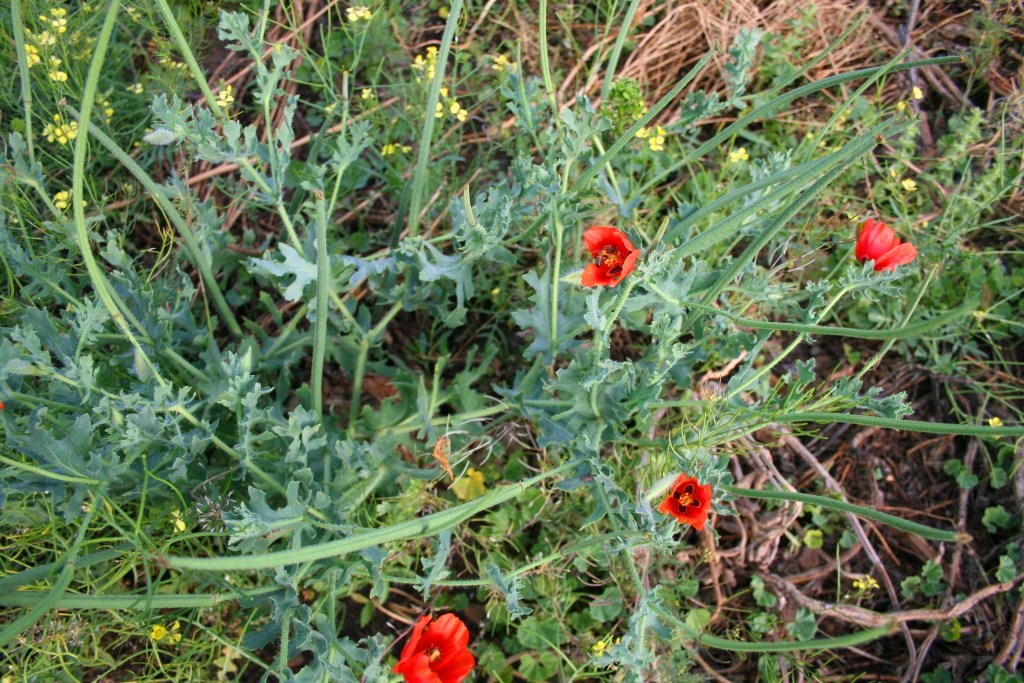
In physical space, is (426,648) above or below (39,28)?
below

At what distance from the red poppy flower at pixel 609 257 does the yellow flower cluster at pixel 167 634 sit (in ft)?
3.96

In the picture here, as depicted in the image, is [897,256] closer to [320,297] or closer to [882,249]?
[882,249]

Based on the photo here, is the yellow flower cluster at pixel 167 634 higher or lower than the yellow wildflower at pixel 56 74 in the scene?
lower

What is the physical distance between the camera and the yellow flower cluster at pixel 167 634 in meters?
1.73

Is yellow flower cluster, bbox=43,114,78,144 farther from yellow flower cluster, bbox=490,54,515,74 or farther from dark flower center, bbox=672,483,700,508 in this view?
dark flower center, bbox=672,483,700,508

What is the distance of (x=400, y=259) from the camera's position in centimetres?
178

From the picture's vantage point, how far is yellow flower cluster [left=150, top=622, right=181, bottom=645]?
173cm

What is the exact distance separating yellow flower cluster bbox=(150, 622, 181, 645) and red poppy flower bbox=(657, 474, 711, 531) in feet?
3.68

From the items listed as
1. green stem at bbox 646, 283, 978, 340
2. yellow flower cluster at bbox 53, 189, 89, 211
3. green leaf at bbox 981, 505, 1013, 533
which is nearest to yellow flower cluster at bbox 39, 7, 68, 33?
yellow flower cluster at bbox 53, 189, 89, 211

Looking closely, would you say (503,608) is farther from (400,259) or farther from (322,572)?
(400,259)

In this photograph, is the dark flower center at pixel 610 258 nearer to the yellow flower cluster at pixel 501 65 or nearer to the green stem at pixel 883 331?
the green stem at pixel 883 331

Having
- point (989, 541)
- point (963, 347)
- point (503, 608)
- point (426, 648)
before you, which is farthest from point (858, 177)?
point (426, 648)

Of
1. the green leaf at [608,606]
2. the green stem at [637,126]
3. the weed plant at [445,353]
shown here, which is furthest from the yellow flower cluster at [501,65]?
the green leaf at [608,606]

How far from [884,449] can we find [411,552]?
1.38m
